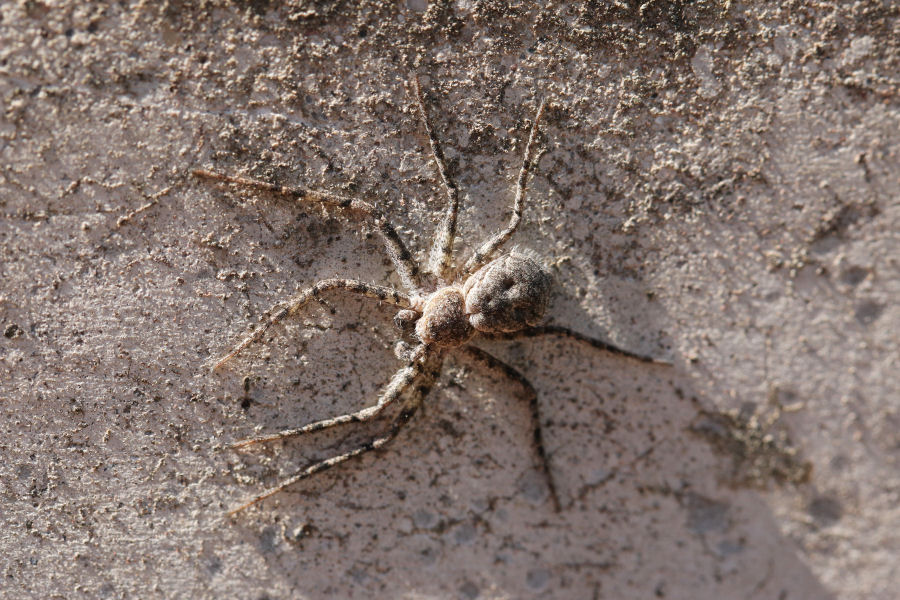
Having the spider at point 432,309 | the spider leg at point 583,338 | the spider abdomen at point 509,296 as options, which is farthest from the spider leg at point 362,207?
the spider leg at point 583,338

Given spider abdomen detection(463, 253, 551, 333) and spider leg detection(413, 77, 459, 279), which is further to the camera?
spider leg detection(413, 77, 459, 279)

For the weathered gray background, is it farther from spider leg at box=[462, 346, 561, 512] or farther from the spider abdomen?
the spider abdomen

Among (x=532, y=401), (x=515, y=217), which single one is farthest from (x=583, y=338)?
(x=515, y=217)

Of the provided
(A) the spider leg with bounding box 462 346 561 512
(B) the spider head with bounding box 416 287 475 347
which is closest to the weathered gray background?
(A) the spider leg with bounding box 462 346 561 512

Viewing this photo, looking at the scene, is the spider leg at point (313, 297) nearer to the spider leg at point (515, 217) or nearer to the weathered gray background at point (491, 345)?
the weathered gray background at point (491, 345)

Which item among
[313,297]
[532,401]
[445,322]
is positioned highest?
[313,297]

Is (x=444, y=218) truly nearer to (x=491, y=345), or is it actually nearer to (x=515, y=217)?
(x=515, y=217)

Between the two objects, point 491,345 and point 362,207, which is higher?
point 362,207
